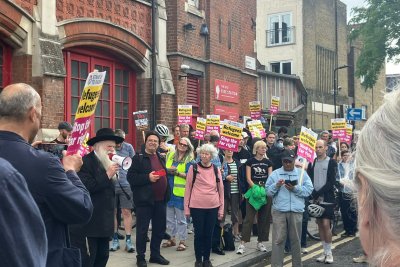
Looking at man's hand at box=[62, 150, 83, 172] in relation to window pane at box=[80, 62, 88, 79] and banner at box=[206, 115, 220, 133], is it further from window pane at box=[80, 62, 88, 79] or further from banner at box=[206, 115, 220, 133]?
banner at box=[206, 115, 220, 133]

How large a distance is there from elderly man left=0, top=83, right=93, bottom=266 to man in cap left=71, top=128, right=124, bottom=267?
2.17 meters

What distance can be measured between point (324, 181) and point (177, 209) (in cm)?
273

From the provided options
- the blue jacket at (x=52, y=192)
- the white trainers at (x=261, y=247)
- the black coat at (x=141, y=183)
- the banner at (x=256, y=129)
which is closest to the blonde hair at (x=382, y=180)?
the blue jacket at (x=52, y=192)

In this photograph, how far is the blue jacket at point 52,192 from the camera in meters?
2.98

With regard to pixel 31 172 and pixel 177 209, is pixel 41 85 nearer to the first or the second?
pixel 177 209

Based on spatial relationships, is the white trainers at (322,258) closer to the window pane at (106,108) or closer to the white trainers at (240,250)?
the white trainers at (240,250)

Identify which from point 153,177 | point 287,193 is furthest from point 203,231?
point 287,193

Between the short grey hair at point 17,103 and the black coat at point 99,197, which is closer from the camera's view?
the short grey hair at point 17,103

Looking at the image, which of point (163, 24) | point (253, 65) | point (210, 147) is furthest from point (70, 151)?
point (253, 65)

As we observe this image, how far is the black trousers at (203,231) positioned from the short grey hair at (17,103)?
16.0ft

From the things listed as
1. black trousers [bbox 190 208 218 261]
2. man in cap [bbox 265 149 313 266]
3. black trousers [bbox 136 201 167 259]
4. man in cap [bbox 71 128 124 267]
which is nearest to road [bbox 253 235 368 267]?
man in cap [bbox 265 149 313 266]

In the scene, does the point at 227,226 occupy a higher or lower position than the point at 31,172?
lower

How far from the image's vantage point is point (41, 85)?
1065 centimetres

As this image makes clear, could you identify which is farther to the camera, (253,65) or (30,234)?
(253,65)
